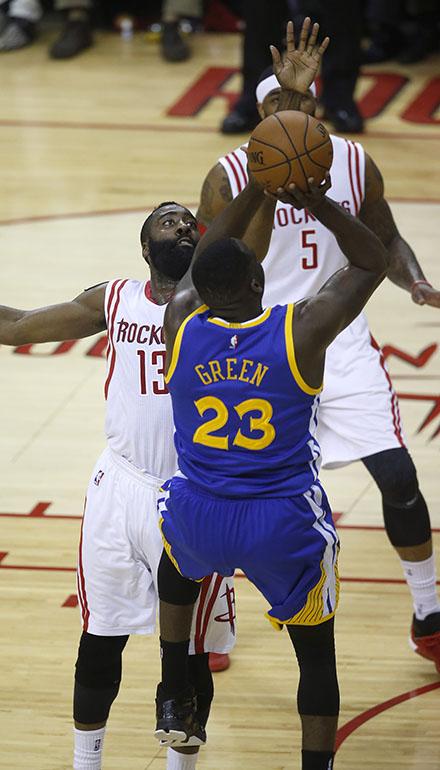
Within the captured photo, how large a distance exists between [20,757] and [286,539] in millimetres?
1504

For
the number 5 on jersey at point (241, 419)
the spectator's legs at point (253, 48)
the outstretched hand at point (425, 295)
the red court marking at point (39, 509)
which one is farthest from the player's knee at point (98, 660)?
the spectator's legs at point (253, 48)

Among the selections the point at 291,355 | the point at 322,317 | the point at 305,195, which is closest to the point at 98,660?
the point at 291,355

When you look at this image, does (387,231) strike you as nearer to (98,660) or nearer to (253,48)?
(98,660)

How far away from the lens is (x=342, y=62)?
11289 millimetres

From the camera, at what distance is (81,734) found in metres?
4.50

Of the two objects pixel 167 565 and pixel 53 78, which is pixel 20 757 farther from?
pixel 53 78

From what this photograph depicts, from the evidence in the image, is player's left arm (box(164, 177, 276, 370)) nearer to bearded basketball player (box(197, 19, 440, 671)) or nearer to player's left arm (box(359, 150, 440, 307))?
bearded basketball player (box(197, 19, 440, 671))

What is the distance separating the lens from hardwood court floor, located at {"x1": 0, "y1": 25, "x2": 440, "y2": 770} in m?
5.08

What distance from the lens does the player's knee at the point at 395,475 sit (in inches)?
206

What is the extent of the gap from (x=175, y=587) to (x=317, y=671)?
0.49 metres

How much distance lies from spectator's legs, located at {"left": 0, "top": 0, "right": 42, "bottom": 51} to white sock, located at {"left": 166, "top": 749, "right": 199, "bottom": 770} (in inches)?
Result: 403

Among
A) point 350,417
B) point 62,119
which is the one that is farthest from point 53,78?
point 350,417

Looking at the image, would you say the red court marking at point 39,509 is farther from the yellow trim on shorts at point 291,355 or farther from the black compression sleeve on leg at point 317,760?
Answer: the yellow trim on shorts at point 291,355

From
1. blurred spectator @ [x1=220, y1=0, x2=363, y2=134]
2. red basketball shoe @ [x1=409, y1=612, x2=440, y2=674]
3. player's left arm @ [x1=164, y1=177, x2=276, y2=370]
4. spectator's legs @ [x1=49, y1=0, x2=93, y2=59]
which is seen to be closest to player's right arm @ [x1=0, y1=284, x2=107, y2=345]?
player's left arm @ [x1=164, y1=177, x2=276, y2=370]
